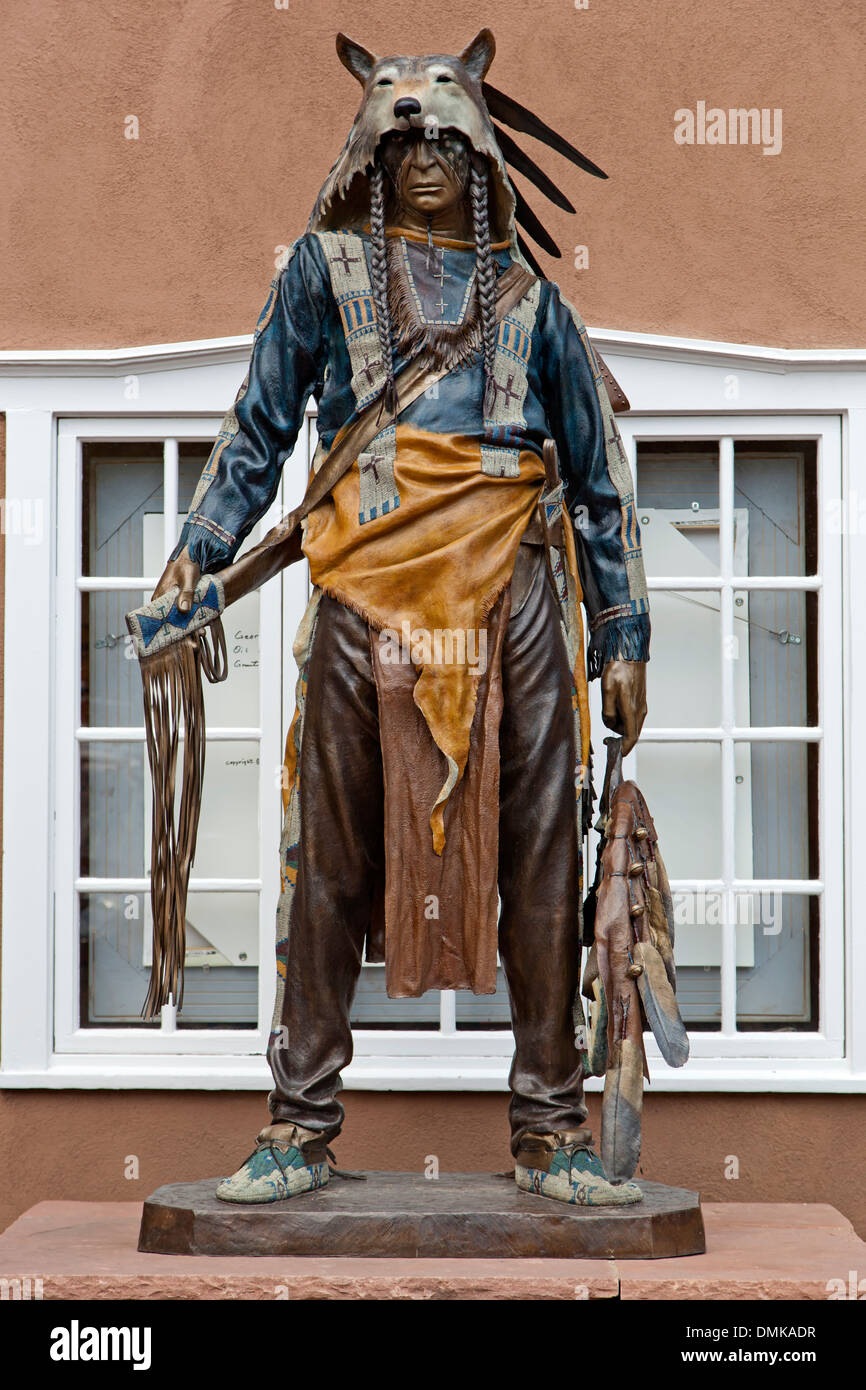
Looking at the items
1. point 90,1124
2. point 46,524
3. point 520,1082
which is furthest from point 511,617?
point 90,1124

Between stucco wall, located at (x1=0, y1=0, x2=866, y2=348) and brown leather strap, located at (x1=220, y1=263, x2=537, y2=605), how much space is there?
4.33 feet

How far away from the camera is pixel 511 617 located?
3.41m

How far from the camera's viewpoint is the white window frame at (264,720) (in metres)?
4.61

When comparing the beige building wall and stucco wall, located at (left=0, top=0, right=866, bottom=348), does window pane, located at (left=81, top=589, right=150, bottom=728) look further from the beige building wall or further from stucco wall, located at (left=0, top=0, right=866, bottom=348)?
stucco wall, located at (left=0, top=0, right=866, bottom=348)

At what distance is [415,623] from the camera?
10.9 feet

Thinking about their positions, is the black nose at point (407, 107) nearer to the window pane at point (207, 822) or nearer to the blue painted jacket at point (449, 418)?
the blue painted jacket at point (449, 418)

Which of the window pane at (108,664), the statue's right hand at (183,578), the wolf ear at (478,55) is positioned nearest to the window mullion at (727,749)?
the wolf ear at (478,55)

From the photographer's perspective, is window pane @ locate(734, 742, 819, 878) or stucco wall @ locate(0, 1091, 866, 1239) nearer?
stucco wall @ locate(0, 1091, 866, 1239)

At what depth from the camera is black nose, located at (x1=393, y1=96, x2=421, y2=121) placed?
3.33 meters

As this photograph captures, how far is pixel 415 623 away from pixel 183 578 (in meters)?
0.47

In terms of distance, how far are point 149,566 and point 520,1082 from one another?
2004 millimetres

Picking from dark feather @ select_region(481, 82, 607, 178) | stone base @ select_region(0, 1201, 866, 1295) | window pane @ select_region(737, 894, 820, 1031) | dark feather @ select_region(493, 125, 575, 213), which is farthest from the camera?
window pane @ select_region(737, 894, 820, 1031)

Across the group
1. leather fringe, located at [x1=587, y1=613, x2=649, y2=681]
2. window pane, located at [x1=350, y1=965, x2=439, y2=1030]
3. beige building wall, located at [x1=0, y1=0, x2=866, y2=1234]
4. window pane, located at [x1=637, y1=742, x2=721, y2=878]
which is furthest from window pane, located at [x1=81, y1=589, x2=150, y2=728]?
leather fringe, located at [x1=587, y1=613, x2=649, y2=681]

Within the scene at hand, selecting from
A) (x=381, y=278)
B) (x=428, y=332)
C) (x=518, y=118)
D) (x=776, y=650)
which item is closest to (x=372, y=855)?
(x=428, y=332)
